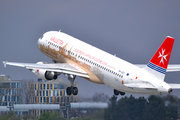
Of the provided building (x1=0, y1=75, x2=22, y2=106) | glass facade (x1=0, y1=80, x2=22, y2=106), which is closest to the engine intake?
building (x1=0, y1=75, x2=22, y2=106)

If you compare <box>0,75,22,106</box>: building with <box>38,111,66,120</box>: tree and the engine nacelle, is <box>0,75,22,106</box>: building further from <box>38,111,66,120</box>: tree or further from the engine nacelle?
the engine nacelle

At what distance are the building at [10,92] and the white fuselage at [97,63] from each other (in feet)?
81.3

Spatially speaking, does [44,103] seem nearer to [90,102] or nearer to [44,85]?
[44,85]

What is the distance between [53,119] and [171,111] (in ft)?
68.8

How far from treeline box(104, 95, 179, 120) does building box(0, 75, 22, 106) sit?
906 inches

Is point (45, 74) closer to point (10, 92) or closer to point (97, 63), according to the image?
point (97, 63)

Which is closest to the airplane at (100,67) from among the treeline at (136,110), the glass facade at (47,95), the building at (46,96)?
the treeline at (136,110)

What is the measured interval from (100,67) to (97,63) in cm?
76

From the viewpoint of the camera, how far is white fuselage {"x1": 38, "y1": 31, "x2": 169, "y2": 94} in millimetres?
70188

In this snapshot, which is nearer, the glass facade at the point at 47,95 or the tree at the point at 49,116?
the tree at the point at 49,116

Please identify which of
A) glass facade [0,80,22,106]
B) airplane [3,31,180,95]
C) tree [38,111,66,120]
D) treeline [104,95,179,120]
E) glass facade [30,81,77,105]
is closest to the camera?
airplane [3,31,180,95]

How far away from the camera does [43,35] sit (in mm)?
84312

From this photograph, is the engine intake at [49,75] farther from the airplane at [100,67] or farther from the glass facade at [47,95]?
the glass facade at [47,95]

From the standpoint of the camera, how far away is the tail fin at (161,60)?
67.0 metres
